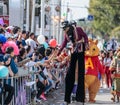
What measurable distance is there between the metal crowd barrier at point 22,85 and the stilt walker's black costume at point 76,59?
3.03 feet

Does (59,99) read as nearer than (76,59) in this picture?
No

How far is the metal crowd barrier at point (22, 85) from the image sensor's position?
38.3 ft

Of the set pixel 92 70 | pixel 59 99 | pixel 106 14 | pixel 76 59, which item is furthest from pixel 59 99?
pixel 106 14

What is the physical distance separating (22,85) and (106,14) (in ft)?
221

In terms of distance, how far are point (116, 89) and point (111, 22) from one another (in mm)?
61603

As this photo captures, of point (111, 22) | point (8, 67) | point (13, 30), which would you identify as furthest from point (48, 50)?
point (111, 22)

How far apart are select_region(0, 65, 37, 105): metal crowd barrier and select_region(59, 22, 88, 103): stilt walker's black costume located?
924mm

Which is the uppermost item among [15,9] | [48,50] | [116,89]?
[15,9]

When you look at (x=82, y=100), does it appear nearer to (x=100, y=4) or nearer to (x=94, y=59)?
(x=94, y=59)

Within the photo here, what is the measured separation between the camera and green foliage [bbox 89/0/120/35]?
253 feet

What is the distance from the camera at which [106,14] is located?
79188mm

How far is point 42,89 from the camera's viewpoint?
14711 millimetres

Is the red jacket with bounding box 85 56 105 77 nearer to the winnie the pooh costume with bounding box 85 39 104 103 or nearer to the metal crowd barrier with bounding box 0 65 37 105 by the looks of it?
the winnie the pooh costume with bounding box 85 39 104 103

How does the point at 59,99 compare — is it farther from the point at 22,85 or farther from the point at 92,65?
the point at 22,85
